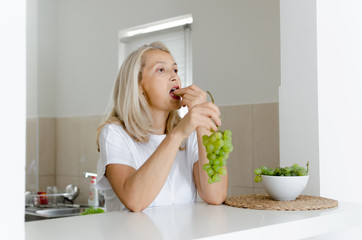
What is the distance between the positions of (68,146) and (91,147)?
1.09 feet

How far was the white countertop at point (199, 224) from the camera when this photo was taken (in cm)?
104

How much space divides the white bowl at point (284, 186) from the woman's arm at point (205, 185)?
0.17 metres

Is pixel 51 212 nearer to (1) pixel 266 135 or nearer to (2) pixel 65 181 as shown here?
(2) pixel 65 181

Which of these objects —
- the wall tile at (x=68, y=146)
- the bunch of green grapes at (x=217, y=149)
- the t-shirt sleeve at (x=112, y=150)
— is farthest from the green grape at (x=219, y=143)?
the wall tile at (x=68, y=146)

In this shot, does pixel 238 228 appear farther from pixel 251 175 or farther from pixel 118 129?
pixel 251 175

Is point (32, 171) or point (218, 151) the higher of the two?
point (218, 151)

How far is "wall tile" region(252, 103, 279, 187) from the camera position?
8.07 feet

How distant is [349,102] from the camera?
5.96 ft

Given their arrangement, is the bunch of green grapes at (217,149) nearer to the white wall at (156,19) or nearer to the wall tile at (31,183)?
the white wall at (156,19)

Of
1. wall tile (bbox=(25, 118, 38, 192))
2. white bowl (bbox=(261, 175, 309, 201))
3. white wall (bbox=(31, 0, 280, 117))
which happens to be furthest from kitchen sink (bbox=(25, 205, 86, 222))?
white bowl (bbox=(261, 175, 309, 201))

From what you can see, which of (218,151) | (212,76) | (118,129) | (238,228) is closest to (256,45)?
(212,76)

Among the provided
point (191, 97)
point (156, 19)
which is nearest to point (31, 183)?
point (156, 19)

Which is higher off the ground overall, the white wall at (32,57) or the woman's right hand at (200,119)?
the white wall at (32,57)

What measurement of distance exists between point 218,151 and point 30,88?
9.58 feet
